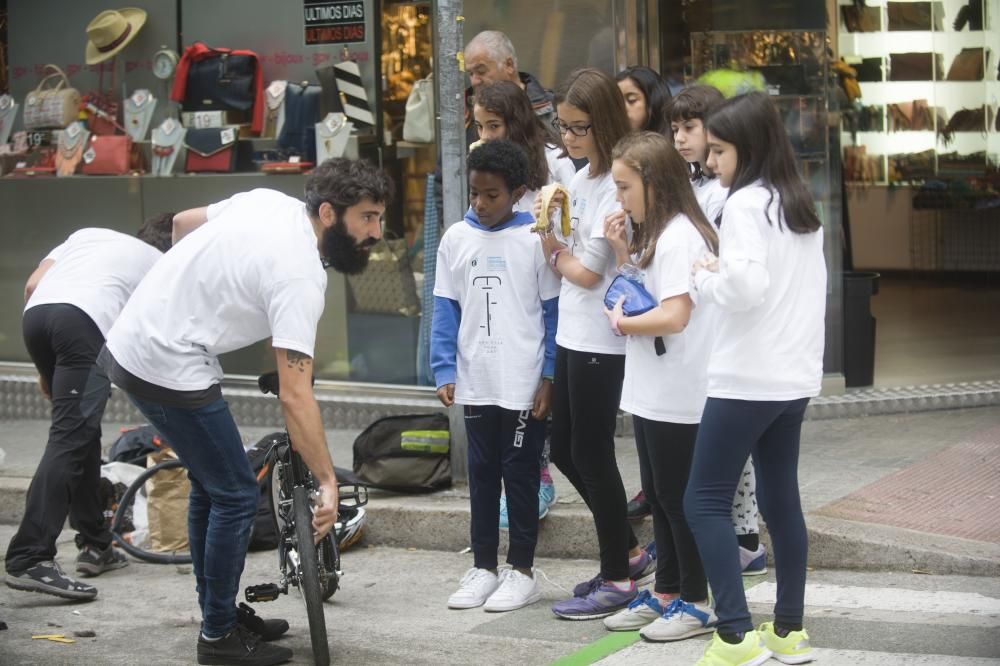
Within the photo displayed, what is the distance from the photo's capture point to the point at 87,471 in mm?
6625

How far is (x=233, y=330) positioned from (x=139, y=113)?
197 inches

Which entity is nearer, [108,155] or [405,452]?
A: [405,452]

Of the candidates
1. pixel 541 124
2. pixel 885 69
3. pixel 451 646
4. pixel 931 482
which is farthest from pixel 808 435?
pixel 885 69

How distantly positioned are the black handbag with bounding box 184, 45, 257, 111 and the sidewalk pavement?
2166 millimetres

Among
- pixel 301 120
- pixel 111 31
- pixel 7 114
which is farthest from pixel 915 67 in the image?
pixel 7 114

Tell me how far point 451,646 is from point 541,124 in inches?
86.9

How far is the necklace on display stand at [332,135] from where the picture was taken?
29.3 ft

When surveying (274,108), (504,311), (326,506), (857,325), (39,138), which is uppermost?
(274,108)

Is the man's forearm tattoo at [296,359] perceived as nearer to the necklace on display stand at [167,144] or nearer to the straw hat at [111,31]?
the necklace on display stand at [167,144]

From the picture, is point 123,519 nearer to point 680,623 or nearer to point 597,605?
point 597,605

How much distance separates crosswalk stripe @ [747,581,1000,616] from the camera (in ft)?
17.7

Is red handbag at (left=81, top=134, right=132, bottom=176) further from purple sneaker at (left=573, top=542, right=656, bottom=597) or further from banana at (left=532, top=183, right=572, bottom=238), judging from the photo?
purple sneaker at (left=573, top=542, right=656, bottom=597)

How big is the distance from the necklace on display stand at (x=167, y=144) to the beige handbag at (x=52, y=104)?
69 cm

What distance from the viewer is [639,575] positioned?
5.95 meters
